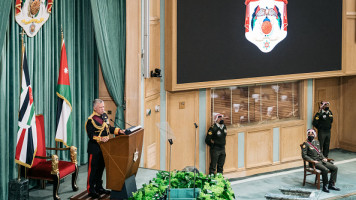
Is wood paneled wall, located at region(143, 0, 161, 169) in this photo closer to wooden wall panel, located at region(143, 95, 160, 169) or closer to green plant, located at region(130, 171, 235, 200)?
wooden wall panel, located at region(143, 95, 160, 169)

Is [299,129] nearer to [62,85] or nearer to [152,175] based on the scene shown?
[152,175]

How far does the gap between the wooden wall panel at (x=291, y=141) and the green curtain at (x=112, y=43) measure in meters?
3.83

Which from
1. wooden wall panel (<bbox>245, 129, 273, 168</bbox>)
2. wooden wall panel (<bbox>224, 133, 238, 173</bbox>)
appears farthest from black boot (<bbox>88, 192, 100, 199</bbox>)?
wooden wall panel (<bbox>245, 129, 273, 168</bbox>)

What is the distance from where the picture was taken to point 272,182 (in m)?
9.89

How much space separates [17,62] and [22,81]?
35 centimetres

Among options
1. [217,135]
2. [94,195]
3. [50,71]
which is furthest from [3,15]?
[217,135]

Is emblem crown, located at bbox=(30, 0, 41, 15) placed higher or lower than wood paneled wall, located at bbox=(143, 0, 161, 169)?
higher

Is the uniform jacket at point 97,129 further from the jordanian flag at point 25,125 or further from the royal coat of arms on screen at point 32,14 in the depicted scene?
the royal coat of arms on screen at point 32,14

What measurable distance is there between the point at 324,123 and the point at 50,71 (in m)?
5.81

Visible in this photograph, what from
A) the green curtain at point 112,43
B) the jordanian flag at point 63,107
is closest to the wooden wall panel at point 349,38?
the green curtain at point 112,43

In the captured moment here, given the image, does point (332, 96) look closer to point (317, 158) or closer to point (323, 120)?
point (323, 120)

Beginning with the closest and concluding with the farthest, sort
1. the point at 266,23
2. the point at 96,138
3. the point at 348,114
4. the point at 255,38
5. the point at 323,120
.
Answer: the point at 96,138, the point at 255,38, the point at 266,23, the point at 323,120, the point at 348,114

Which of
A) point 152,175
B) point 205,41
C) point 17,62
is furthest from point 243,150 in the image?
point 17,62

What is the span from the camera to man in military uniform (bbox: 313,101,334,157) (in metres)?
10.9
